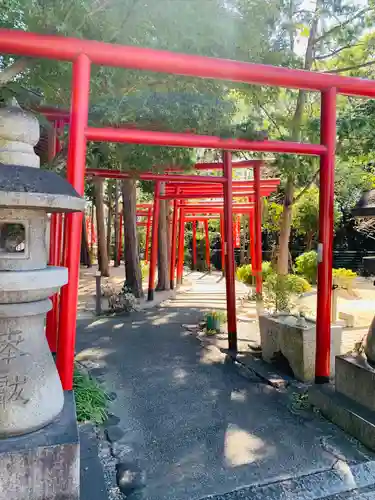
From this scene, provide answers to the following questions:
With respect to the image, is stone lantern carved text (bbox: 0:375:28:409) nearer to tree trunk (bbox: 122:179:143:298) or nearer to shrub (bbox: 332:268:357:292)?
tree trunk (bbox: 122:179:143:298)

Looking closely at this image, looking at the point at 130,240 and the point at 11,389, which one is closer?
the point at 11,389

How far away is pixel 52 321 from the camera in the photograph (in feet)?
18.4

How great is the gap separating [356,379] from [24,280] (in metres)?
2.96

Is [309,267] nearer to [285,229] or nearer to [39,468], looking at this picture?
[285,229]

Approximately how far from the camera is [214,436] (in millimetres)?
3656

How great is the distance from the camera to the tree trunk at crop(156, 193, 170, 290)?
44.2ft

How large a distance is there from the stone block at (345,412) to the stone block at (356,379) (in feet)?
0.18

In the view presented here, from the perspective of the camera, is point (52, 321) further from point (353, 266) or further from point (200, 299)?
point (353, 266)

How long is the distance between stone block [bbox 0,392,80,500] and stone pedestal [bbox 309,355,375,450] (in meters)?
2.36

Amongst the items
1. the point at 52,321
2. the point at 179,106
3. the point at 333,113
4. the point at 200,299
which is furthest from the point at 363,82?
the point at 200,299

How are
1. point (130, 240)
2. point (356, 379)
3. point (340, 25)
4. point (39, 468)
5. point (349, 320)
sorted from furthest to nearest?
point (130, 240), point (349, 320), point (340, 25), point (356, 379), point (39, 468)

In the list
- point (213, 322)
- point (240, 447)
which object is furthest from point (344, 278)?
point (240, 447)

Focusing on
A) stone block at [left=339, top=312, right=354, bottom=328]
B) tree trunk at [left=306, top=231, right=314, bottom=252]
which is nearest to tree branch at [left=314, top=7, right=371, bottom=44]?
stone block at [left=339, top=312, right=354, bottom=328]

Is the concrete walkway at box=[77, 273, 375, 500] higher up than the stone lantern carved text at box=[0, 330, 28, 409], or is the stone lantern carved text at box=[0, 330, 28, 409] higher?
the stone lantern carved text at box=[0, 330, 28, 409]
